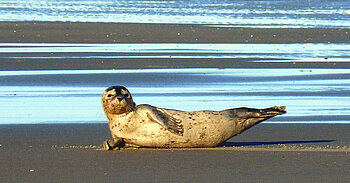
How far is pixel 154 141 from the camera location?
851cm

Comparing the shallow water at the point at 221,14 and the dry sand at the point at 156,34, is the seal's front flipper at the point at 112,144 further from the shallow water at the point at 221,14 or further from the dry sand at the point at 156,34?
the shallow water at the point at 221,14

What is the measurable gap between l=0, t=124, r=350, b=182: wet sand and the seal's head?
39cm

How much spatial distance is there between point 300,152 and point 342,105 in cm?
434

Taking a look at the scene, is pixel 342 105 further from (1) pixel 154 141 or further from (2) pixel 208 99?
(1) pixel 154 141

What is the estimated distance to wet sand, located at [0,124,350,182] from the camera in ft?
23.3

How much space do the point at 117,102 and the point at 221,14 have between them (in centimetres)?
3642

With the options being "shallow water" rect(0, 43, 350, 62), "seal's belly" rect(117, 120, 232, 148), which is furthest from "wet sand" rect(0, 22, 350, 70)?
"seal's belly" rect(117, 120, 232, 148)

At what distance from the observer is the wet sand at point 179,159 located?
7.09 m

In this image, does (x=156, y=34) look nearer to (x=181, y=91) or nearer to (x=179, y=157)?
(x=181, y=91)

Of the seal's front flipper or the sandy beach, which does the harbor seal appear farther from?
the sandy beach

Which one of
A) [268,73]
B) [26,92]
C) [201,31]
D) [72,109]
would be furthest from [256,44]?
[72,109]

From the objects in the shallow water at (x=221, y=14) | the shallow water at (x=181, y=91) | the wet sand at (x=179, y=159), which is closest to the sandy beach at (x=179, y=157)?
the wet sand at (x=179, y=159)

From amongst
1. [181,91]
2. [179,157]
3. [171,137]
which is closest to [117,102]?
[171,137]

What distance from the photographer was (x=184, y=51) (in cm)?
2300
